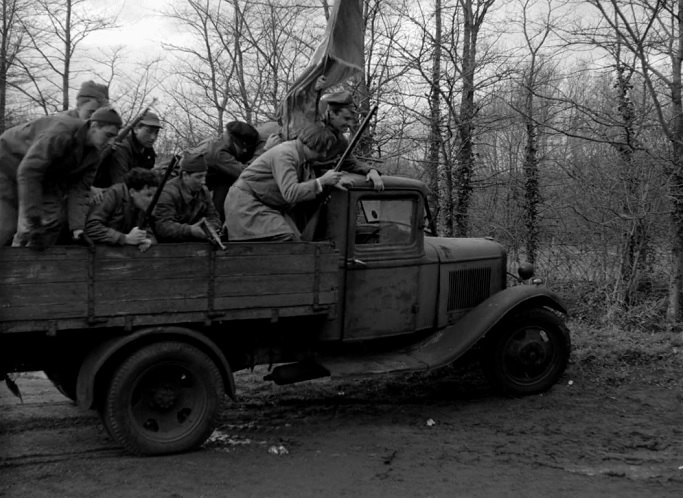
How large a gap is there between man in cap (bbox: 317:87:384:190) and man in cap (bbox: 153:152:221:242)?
96 cm

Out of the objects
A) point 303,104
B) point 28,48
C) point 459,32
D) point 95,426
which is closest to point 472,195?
point 459,32

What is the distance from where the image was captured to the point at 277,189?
5.38 meters

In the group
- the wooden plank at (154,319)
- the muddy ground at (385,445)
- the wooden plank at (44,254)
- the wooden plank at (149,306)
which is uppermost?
the wooden plank at (44,254)

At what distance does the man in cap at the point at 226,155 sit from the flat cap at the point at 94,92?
0.85 m

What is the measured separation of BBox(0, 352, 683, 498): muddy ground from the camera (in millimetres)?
4254

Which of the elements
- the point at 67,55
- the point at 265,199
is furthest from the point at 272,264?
the point at 67,55

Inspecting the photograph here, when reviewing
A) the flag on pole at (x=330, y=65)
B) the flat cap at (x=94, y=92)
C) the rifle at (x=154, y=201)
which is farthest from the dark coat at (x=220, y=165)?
the rifle at (x=154, y=201)

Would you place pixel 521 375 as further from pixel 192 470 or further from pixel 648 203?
pixel 648 203

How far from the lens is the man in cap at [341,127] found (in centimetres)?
546

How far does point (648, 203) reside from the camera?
34.7ft

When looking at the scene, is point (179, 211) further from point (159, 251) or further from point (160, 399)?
point (160, 399)

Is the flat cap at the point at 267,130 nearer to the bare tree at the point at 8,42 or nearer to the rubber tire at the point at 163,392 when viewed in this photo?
the rubber tire at the point at 163,392

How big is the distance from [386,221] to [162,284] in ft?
6.45

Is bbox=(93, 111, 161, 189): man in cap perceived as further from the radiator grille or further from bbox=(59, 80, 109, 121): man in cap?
the radiator grille
